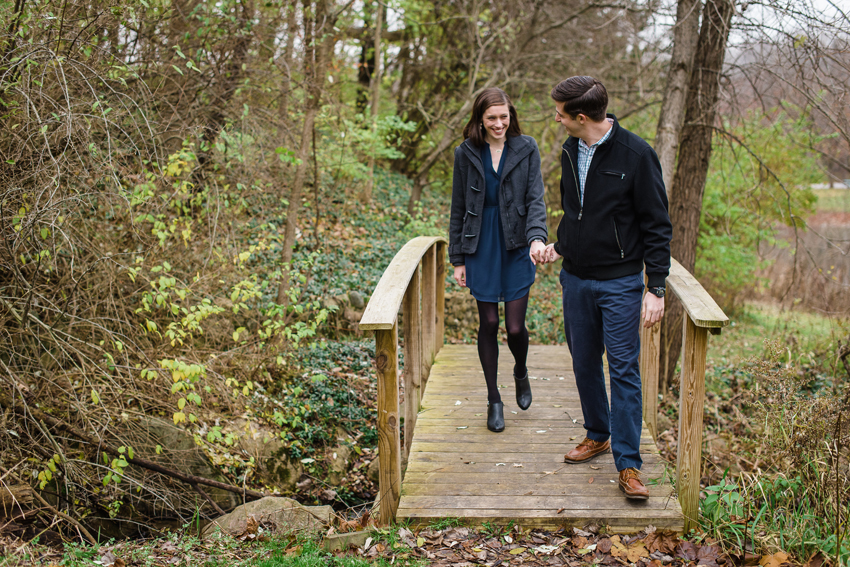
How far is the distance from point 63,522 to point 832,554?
403cm

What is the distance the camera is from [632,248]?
299 cm

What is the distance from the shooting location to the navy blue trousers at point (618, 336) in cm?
304

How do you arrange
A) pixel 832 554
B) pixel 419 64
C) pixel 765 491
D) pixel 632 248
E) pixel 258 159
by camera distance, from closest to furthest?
pixel 832 554 → pixel 632 248 → pixel 765 491 → pixel 258 159 → pixel 419 64

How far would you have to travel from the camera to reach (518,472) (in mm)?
3389

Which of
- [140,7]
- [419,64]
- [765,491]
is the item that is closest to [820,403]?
[765,491]

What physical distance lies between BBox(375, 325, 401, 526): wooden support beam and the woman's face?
1303mm

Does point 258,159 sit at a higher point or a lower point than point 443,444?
higher

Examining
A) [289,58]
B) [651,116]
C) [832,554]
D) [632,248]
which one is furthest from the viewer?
[651,116]

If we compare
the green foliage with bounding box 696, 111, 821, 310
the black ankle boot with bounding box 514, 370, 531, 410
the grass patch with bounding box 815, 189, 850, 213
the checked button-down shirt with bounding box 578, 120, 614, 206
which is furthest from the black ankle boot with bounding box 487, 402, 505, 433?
the grass patch with bounding box 815, 189, 850, 213

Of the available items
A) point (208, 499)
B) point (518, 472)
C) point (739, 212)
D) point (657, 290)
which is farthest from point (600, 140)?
point (739, 212)

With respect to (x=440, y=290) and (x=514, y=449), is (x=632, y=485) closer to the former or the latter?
(x=514, y=449)

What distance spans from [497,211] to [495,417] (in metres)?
1.30

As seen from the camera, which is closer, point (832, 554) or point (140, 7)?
point (832, 554)

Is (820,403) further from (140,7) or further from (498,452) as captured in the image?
(140,7)
